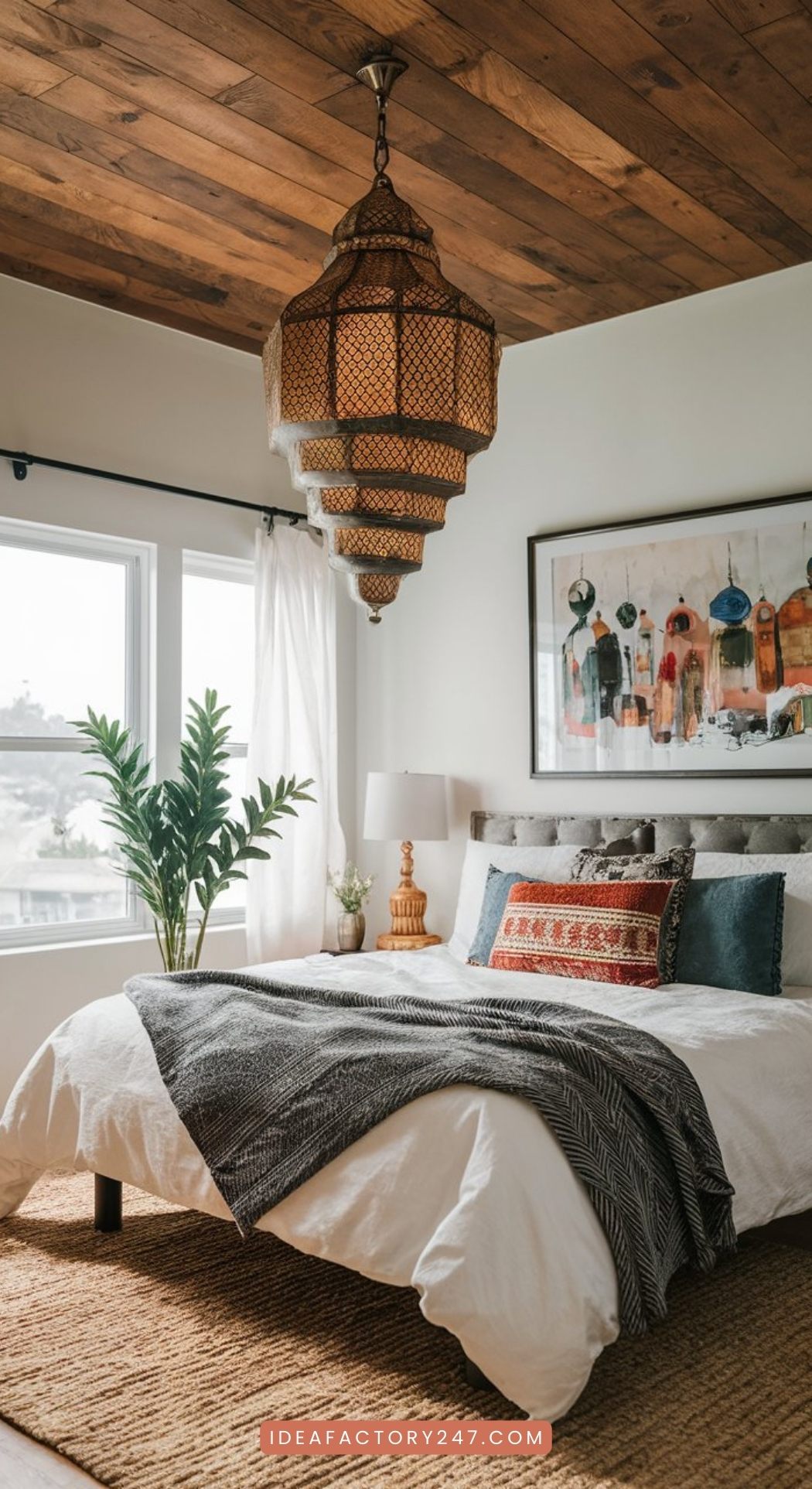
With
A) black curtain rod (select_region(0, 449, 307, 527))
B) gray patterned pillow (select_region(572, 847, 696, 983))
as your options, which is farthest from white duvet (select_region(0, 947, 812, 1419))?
black curtain rod (select_region(0, 449, 307, 527))

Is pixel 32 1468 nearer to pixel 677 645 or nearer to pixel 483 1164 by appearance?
pixel 483 1164

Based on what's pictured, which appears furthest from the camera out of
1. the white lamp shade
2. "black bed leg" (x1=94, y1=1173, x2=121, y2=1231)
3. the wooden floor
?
the white lamp shade

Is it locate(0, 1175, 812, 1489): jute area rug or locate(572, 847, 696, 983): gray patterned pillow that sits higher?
locate(572, 847, 696, 983): gray patterned pillow

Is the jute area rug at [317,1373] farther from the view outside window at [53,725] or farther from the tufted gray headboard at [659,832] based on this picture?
the view outside window at [53,725]

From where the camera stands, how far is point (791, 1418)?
7.50ft

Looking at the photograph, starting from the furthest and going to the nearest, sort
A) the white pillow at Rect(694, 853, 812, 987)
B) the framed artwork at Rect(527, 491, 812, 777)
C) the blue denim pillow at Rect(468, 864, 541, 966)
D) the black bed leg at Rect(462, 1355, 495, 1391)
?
the framed artwork at Rect(527, 491, 812, 777) → the blue denim pillow at Rect(468, 864, 541, 966) → the white pillow at Rect(694, 853, 812, 987) → the black bed leg at Rect(462, 1355, 495, 1391)

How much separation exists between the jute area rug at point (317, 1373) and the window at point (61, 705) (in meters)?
1.45

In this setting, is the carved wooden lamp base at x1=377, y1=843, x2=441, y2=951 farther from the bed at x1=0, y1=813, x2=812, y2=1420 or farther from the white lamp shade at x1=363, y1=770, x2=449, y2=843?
the bed at x1=0, y1=813, x2=812, y2=1420

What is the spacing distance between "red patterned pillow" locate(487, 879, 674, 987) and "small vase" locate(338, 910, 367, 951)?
47.7 inches

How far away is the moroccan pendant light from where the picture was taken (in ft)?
7.84

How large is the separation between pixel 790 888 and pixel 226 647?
7.99ft

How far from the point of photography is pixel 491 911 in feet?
A: 13.6

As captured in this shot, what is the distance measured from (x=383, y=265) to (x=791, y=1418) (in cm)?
229

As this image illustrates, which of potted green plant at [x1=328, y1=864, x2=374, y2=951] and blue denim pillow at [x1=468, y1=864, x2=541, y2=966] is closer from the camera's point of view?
blue denim pillow at [x1=468, y1=864, x2=541, y2=966]
